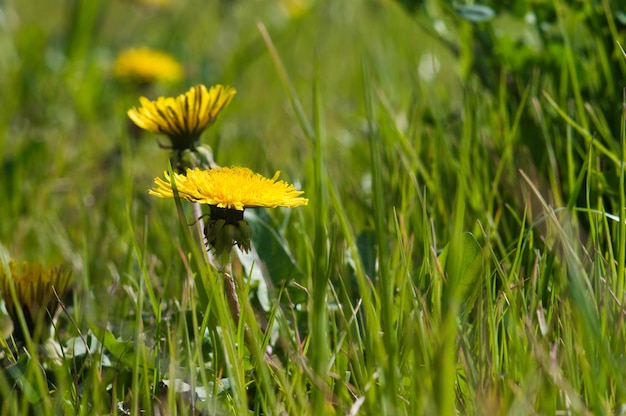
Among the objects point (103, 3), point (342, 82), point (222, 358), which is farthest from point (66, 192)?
point (103, 3)

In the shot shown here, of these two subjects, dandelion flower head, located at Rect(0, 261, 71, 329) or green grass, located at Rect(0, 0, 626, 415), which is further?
dandelion flower head, located at Rect(0, 261, 71, 329)

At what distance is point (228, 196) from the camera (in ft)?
3.01

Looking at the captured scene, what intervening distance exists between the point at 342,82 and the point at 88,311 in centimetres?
203

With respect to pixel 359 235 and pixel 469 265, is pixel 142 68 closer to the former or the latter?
pixel 359 235

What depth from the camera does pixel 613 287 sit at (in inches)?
37.6

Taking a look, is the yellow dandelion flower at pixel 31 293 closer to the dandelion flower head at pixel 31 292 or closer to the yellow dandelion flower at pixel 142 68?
the dandelion flower head at pixel 31 292

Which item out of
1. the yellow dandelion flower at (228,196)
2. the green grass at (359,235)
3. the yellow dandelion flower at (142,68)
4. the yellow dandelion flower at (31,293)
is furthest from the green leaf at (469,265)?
the yellow dandelion flower at (142,68)

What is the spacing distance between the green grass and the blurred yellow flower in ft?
0.21

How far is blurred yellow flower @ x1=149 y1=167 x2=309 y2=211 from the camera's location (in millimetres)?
916

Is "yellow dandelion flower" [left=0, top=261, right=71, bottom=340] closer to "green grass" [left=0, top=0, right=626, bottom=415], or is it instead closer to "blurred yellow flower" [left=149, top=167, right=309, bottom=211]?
"green grass" [left=0, top=0, right=626, bottom=415]

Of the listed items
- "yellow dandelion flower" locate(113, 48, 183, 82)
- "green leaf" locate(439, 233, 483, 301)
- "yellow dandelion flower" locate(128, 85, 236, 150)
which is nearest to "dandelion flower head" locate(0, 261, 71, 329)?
"yellow dandelion flower" locate(128, 85, 236, 150)

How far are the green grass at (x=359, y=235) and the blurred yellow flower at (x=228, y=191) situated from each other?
64mm

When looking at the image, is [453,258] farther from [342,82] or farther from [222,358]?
[342,82]

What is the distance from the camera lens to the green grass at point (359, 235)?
0.82 metres
